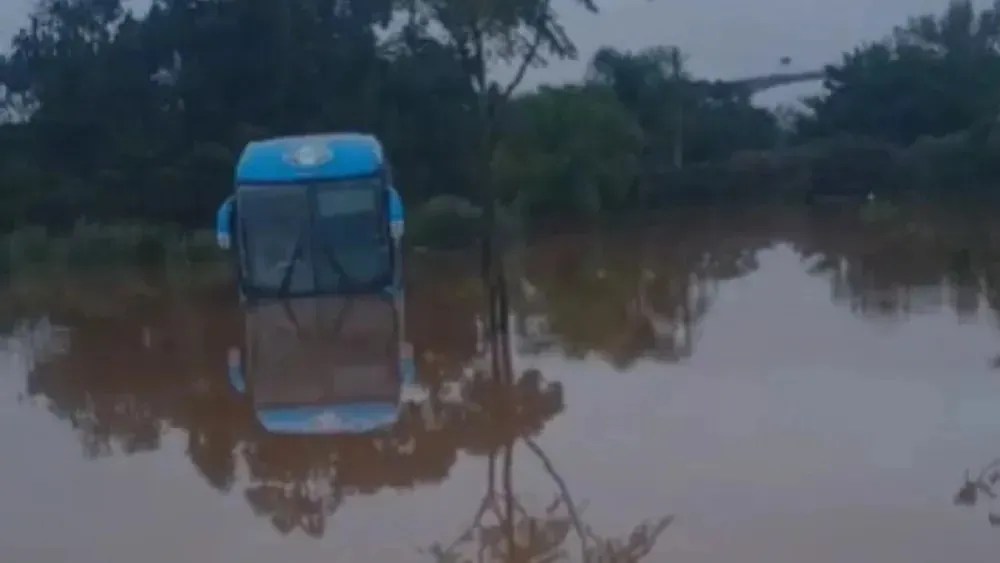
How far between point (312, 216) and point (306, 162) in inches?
24.8

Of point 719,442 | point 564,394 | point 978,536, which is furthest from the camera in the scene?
point 564,394

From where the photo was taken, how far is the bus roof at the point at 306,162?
18922 millimetres

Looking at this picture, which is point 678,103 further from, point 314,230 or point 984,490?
point 984,490

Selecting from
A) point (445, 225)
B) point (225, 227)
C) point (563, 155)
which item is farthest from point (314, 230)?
point (563, 155)

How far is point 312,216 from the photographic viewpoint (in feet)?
62.2

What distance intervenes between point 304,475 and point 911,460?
11.6 ft

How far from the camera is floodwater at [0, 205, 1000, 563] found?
8102 mm

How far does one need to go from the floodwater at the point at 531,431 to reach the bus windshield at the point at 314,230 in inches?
21.5

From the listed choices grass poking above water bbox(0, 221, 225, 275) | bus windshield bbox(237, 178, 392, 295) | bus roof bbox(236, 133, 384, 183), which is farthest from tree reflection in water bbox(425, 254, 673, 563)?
grass poking above water bbox(0, 221, 225, 275)

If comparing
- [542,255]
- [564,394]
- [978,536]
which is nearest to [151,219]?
[542,255]

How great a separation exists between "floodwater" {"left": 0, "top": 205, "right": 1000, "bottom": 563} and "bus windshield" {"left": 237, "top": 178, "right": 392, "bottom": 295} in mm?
547

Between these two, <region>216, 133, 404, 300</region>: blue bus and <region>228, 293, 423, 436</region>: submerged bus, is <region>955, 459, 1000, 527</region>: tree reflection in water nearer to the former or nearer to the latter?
<region>228, 293, 423, 436</region>: submerged bus

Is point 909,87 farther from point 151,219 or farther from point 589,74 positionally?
point 151,219

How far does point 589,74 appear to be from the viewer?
50.4m
